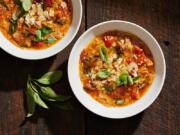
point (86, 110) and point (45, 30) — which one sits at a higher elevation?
point (45, 30)

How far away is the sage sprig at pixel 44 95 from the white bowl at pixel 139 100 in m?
0.06

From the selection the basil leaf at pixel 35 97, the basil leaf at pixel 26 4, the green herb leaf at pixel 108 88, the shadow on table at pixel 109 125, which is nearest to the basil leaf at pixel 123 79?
the green herb leaf at pixel 108 88

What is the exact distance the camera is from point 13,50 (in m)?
1.99

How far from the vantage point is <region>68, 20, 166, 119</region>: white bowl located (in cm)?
197

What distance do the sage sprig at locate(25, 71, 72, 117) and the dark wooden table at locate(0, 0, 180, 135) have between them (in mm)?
24

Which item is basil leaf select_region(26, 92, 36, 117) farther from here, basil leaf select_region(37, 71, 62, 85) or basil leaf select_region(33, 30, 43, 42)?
basil leaf select_region(33, 30, 43, 42)

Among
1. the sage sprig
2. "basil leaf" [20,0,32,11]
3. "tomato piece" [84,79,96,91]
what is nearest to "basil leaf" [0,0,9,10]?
"basil leaf" [20,0,32,11]

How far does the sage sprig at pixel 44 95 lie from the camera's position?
2.01 m

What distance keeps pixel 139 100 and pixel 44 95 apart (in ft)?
1.01

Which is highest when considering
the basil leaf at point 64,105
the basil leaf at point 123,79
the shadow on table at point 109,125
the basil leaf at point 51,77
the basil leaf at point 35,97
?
the basil leaf at point 51,77

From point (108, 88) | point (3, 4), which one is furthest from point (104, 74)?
point (3, 4)

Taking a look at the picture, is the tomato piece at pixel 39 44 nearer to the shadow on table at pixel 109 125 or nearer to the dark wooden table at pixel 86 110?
the dark wooden table at pixel 86 110

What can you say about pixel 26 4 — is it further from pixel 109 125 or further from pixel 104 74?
pixel 109 125

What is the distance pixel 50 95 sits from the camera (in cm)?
201
